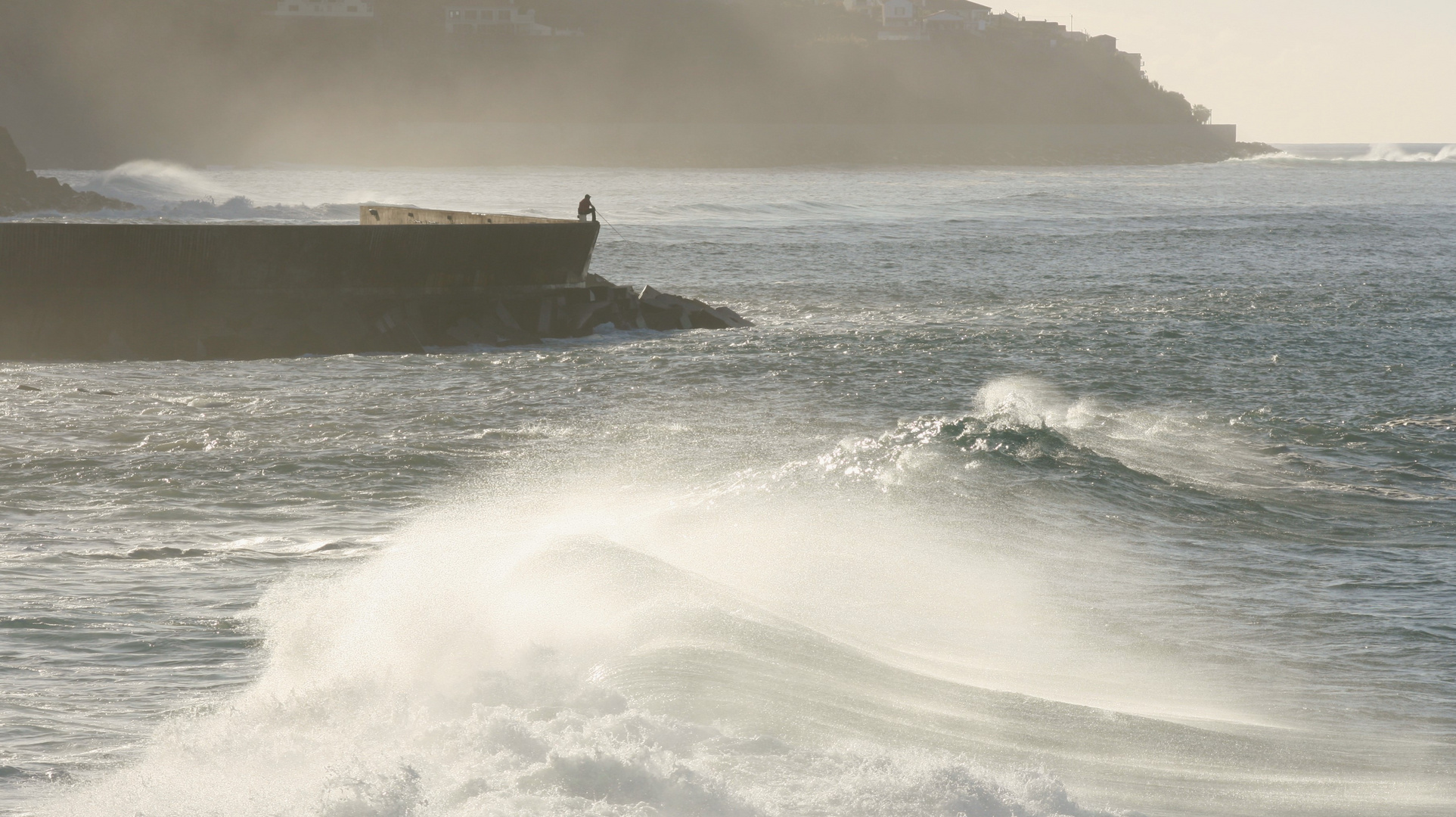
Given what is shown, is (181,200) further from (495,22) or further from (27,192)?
(495,22)

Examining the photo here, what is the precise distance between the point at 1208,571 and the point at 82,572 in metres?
6.86

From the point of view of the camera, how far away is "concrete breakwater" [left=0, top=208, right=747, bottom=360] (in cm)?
1670

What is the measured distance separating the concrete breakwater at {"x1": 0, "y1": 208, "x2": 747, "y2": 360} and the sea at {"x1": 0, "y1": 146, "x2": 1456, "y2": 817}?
829 millimetres

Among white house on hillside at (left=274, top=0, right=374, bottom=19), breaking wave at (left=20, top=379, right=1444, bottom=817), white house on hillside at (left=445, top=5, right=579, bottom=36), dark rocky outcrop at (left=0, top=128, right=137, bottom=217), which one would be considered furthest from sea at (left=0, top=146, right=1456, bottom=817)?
white house on hillside at (left=445, top=5, right=579, bottom=36)

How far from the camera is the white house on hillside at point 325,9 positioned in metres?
132

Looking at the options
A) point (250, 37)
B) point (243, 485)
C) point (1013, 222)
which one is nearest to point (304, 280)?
point (243, 485)

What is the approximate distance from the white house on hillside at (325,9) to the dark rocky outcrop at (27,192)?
300 ft

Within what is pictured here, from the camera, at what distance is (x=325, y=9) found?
442 feet

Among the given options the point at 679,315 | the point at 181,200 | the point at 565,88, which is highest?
the point at 565,88

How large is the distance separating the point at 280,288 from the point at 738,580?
12.7 m

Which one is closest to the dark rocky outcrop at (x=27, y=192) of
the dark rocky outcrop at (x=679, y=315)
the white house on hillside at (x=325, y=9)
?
the dark rocky outcrop at (x=679, y=315)

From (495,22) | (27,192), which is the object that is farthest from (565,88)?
(27,192)

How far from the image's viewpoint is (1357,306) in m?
24.1

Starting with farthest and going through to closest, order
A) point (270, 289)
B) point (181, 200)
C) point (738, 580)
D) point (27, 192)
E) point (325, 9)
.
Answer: point (325, 9) → point (181, 200) → point (27, 192) → point (270, 289) → point (738, 580)
